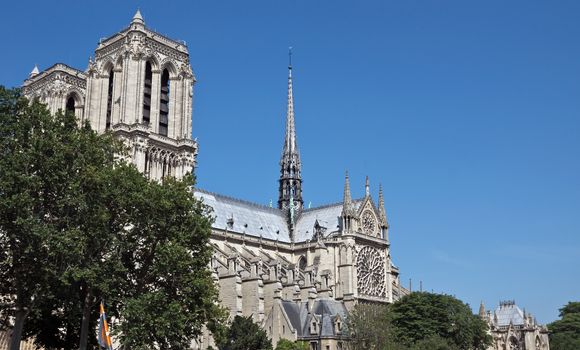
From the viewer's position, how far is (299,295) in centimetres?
6988

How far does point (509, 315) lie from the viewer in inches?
3821

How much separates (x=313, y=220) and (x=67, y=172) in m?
51.6

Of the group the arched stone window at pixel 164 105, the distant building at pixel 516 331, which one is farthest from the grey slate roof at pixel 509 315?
the arched stone window at pixel 164 105

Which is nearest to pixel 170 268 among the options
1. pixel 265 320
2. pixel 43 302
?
pixel 43 302

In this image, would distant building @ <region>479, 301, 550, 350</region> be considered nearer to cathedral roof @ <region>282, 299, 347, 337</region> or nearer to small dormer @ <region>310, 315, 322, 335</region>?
cathedral roof @ <region>282, 299, 347, 337</region>

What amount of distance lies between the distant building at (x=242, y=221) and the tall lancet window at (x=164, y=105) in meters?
0.11

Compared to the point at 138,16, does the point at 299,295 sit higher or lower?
lower

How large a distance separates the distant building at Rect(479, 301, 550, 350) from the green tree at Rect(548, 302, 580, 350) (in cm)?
287

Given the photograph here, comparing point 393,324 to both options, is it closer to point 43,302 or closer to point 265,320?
point 265,320

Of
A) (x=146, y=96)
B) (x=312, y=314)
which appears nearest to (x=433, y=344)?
(x=312, y=314)

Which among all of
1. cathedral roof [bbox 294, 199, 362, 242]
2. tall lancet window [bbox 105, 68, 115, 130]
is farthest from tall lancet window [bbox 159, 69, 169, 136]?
cathedral roof [bbox 294, 199, 362, 242]

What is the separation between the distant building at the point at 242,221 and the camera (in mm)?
67125

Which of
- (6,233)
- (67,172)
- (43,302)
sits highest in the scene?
(67,172)

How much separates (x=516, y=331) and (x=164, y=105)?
50904 millimetres
